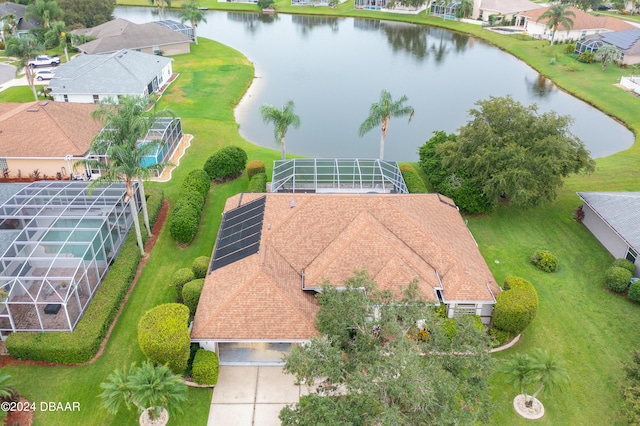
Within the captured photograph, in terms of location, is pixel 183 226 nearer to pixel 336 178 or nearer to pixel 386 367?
pixel 336 178

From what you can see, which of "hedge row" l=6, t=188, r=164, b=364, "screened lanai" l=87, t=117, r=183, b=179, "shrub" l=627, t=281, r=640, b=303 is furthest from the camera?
"screened lanai" l=87, t=117, r=183, b=179

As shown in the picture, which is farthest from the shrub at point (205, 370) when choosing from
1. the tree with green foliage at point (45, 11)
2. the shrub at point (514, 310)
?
the tree with green foliage at point (45, 11)

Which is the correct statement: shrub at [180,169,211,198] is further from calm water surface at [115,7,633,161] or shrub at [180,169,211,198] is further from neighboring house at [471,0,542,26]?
neighboring house at [471,0,542,26]

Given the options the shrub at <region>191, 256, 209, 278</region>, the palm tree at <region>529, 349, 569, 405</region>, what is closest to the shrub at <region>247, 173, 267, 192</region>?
the shrub at <region>191, 256, 209, 278</region>

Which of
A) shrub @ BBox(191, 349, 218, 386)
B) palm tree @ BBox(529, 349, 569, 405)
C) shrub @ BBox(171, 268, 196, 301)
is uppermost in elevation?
palm tree @ BBox(529, 349, 569, 405)

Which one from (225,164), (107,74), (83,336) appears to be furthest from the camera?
(107,74)

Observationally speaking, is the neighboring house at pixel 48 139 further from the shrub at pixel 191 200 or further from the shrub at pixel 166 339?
the shrub at pixel 166 339

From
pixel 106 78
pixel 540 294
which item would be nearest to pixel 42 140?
pixel 106 78

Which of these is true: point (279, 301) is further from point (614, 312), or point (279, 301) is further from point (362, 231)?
point (614, 312)
